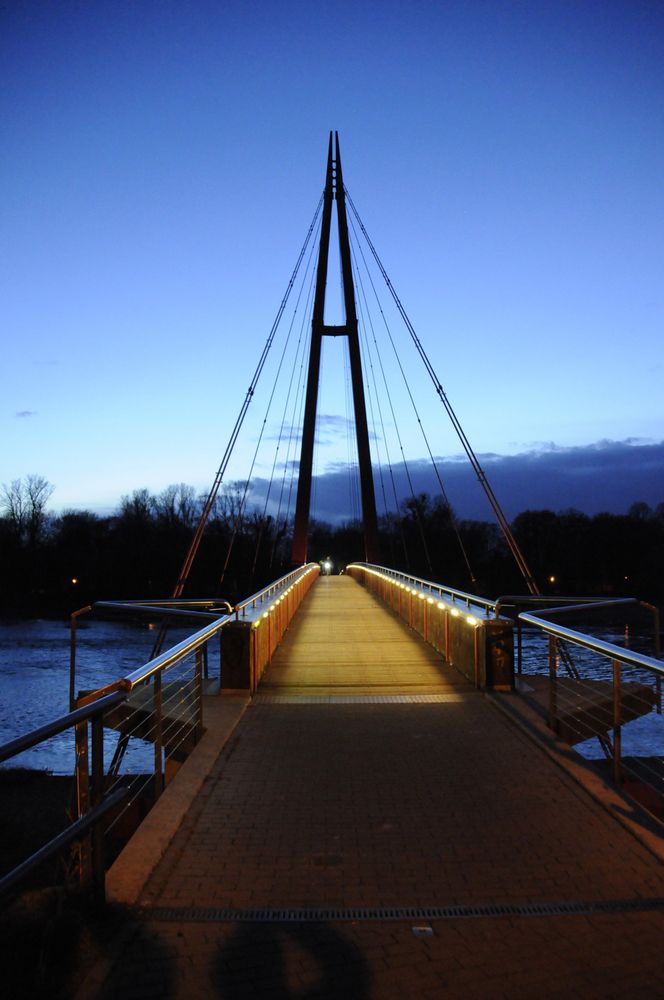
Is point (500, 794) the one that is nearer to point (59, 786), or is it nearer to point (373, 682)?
point (373, 682)

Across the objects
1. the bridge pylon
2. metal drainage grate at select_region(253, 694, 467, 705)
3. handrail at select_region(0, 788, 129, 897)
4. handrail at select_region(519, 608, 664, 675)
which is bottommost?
metal drainage grate at select_region(253, 694, 467, 705)

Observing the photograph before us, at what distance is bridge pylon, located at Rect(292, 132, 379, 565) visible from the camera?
33.6m

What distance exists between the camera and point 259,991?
268cm

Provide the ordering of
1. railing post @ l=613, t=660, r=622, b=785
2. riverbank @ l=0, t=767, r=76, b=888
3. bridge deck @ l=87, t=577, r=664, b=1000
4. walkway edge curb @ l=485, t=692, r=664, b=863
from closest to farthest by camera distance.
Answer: bridge deck @ l=87, t=577, r=664, b=1000 < walkway edge curb @ l=485, t=692, r=664, b=863 < railing post @ l=613, t=660, r=622, b=785 < riverbank @ l=0, t=767, r=76, b=888

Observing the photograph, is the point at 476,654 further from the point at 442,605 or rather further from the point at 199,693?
the point at 199,693

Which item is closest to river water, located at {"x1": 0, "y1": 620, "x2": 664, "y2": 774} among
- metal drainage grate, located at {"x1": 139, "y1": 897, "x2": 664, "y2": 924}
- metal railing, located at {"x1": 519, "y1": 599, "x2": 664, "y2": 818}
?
metal railing, located at {"x1": 519, "y1": 599, "x2": 664, "y2": 818}

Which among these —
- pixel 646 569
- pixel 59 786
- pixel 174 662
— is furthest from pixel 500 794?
pixel 646 569

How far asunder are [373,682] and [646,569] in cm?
7923

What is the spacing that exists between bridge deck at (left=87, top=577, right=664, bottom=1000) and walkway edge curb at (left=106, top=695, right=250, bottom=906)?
6 centimetres

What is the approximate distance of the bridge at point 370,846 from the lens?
282cm

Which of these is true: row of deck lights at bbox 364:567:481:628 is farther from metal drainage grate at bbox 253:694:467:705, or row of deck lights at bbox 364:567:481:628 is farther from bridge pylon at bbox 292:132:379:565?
bridge pylon at bbox 292:132:379:565

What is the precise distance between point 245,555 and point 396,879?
79.7 meters

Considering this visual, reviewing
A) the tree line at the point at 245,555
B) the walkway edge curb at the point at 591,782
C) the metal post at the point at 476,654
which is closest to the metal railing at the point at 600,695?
the walkway edge curb at the point at 591,782

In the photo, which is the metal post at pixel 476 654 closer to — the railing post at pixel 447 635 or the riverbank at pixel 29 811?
the railing post at pixel 447 635
